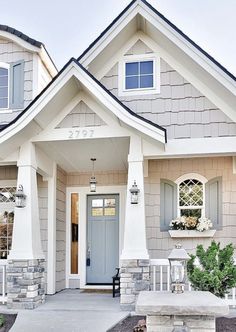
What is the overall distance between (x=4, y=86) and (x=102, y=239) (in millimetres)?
4284

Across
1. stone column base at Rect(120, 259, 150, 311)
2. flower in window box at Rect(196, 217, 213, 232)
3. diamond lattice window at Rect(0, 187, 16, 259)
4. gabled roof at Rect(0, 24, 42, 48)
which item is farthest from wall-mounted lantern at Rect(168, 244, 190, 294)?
gabled roof at Rect(0, 24, 42, 48)

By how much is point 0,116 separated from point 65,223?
9.70ft

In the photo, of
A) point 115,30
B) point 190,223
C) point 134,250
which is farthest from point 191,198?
point 115,30

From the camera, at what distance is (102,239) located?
10.4 meters

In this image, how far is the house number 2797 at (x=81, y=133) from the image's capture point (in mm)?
8094

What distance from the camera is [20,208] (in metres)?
8.08

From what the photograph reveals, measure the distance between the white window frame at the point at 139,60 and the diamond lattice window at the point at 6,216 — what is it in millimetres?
3446

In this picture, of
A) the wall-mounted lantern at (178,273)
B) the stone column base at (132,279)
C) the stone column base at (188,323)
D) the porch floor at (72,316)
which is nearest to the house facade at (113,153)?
the stone column base at (132,279)

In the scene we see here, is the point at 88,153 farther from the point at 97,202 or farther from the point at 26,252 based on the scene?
the point at 26,252

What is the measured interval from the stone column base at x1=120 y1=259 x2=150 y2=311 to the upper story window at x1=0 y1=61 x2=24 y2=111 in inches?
173

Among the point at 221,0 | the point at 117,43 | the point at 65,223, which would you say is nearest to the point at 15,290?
the point at 65,223

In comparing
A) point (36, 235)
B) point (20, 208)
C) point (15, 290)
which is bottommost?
point (15, 290)

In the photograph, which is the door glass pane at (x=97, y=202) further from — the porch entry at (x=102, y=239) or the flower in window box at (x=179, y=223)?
the flower in window box at (x=179, y=223)

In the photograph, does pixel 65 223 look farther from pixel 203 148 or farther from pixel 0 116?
pixel 203 148
